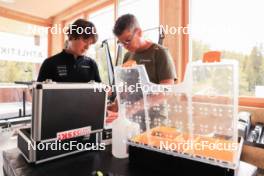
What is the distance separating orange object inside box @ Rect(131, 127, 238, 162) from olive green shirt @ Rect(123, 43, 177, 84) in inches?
24.1

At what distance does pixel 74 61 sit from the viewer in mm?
1782

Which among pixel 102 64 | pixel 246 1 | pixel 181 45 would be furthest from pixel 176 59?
pixel 102 64

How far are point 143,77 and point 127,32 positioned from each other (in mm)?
642

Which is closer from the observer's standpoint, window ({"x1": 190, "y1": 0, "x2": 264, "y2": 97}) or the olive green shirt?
the olive green shirt

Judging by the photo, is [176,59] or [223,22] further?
[176,59]

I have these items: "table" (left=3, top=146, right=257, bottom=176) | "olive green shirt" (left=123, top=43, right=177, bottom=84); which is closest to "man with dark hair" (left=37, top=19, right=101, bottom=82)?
"olive green shirt" (left=123, top=43, right=177, bottom=84)

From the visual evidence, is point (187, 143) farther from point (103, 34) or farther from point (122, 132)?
point (103, 34)

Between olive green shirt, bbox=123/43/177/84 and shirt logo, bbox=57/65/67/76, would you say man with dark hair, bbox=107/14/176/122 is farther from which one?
shirt logo, bbox=57/65/67/76

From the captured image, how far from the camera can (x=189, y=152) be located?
728 mm

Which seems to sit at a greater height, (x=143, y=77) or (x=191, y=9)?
(x=191, y=9)

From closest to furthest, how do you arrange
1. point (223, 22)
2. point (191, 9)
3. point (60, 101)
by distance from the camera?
1. point (60, 101)
2. point (223, 22)
3. point (191, 9)

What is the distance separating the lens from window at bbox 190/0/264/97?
1.88 m

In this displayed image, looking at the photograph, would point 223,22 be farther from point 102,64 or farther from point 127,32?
point 102,64

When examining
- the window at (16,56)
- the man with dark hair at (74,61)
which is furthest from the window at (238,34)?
the window at (16,56)
